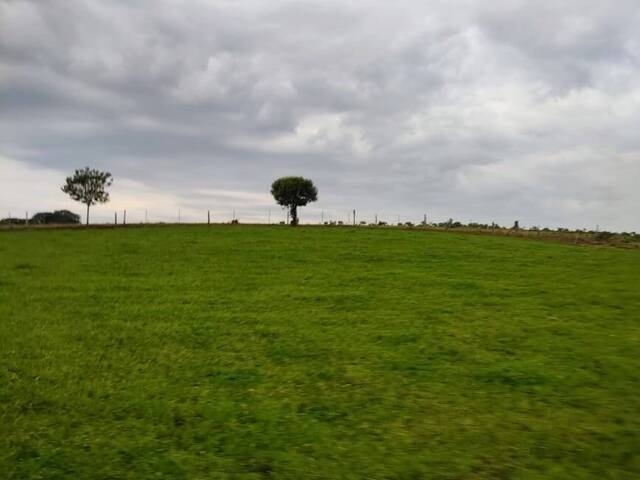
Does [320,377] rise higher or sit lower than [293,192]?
lower

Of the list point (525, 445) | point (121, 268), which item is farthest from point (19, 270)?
point (525, 445)

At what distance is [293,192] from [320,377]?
7376 cm

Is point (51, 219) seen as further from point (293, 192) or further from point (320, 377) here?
point (320, 377)

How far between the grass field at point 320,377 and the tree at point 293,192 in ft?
197

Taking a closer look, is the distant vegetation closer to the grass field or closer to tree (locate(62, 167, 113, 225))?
tree (locate(62, 167, 113, 225))

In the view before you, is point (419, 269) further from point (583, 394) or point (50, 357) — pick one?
point (50, 357)

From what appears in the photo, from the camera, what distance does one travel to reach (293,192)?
8406 cm

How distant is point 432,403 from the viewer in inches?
383

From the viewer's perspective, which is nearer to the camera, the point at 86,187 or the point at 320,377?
the point at 320,377

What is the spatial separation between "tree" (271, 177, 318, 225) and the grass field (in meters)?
60.1

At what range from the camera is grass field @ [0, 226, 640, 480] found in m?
7.74

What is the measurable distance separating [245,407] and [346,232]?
3967 cm

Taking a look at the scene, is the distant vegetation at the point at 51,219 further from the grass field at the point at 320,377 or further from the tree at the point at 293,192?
the grass field at the point at 320,377

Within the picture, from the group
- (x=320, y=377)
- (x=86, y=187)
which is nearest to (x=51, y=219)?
(x=86, y=187)
